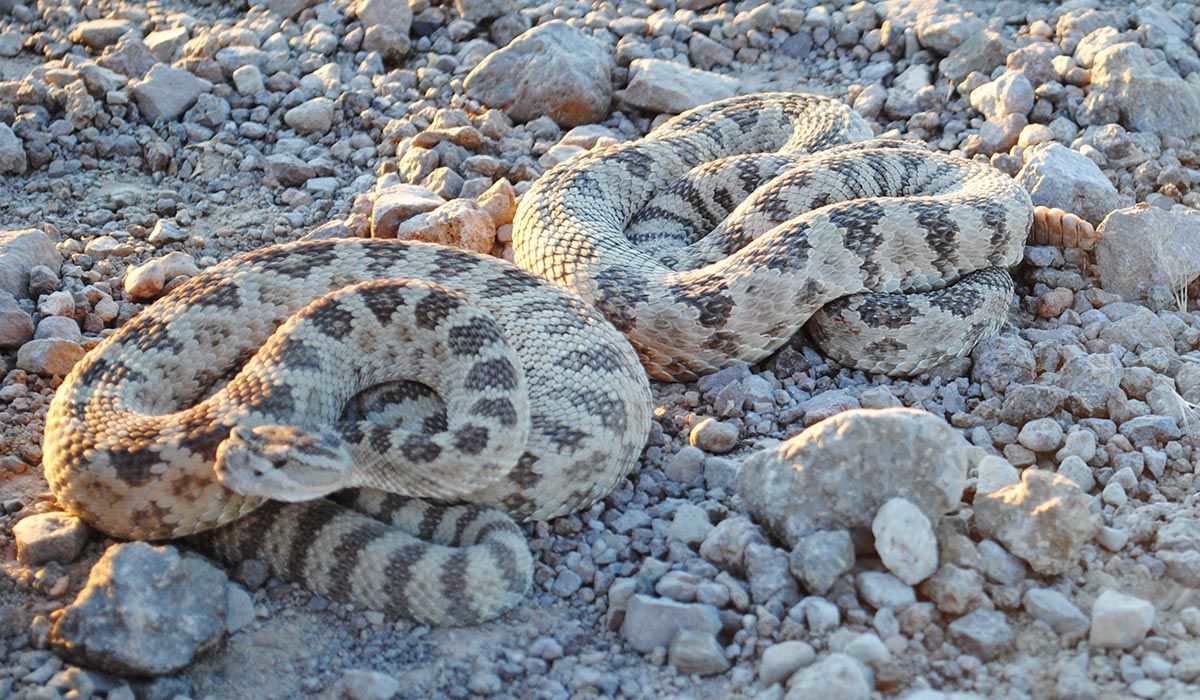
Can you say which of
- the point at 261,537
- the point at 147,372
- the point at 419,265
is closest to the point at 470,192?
the point at 419,265

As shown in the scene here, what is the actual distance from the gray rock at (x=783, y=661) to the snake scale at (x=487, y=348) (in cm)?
94

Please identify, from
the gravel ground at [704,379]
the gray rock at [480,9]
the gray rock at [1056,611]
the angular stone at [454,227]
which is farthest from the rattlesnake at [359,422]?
the gray rock at [480,9]

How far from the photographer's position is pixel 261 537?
4500 millimetres

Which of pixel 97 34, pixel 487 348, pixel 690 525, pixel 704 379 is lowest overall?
pixel 704 379

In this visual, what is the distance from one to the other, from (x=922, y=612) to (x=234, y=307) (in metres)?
3.05

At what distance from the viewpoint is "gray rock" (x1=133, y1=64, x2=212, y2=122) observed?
775cm

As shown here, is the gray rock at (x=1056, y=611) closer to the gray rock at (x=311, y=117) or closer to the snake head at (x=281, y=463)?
the snake head at (x=281, y=463)

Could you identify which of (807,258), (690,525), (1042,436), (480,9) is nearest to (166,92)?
(480,9)

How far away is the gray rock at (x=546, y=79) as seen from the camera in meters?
7.82

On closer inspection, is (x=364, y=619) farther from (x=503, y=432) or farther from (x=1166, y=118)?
(x=1166, y=118)

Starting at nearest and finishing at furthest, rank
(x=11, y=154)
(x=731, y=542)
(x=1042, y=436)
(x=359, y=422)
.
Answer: (x=731, y=542)
(x=359, y=422)
(x=1042, y=436)
(x=11, y=154)

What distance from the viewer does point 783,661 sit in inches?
151

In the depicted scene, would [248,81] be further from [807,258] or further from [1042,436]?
[1042,436]

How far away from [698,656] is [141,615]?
1.79 m
